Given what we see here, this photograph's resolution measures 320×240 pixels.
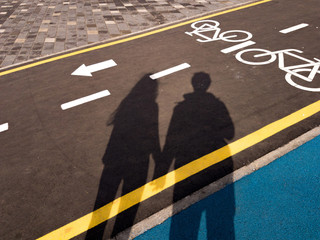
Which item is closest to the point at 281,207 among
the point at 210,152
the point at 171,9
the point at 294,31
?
the point at 210,152

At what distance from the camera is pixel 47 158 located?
462 cm

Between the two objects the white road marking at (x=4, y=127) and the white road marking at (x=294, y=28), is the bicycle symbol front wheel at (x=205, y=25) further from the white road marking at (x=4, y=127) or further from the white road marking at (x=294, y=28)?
the white road marking at (x=4, y=127)

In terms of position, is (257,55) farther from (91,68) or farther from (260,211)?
(260,211)

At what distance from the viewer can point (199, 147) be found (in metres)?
4.60

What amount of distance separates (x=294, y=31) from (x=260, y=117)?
4.50m

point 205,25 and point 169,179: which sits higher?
point 205,25

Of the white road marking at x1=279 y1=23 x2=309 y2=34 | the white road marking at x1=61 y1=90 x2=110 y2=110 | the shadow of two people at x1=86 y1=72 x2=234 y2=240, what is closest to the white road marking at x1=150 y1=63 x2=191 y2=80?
the shadow of two people at x1=86 y1=72 x2=234 y2=240

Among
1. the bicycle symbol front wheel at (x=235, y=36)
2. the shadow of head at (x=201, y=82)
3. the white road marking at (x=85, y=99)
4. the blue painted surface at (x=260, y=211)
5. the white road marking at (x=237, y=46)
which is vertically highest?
the bicycle symbol front wheel at (x=235, y=36)

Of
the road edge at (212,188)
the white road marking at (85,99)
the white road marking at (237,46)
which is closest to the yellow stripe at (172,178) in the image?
the road edge at (212,188)

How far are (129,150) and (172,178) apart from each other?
95 cm

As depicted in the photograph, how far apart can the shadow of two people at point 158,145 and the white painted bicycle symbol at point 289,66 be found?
5.27ft

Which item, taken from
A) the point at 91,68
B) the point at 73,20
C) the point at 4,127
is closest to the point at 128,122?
the point at 4,127

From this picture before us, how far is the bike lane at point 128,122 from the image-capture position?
3939mm

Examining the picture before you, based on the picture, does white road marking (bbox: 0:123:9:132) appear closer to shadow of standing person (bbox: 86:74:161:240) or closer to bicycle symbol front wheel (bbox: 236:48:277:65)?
shadow of standing person (bbox: 86:74:161:240)
